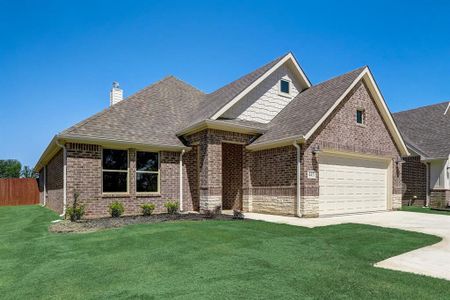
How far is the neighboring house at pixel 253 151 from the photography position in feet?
40.2

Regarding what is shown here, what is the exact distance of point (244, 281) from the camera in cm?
486

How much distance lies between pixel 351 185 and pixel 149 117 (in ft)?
32.4

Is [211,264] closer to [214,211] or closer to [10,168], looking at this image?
[214,211]

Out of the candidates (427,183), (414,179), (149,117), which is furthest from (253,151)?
(427,183)

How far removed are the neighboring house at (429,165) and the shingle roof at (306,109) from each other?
29.0 feet

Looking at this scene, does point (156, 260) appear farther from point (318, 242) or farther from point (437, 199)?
point (437, 199)

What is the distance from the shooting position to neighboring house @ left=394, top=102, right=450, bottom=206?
19.1 m

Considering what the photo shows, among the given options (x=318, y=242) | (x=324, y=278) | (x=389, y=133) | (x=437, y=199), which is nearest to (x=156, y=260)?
(x=324, y=278)

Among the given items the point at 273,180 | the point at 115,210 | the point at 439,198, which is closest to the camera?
the point at 115,210

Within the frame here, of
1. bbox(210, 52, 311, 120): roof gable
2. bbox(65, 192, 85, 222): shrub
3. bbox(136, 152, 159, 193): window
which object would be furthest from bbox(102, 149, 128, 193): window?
bbox(210, 52, 311, 120): roof gable

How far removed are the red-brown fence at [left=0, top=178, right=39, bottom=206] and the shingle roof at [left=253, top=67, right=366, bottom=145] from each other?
21.2 meters

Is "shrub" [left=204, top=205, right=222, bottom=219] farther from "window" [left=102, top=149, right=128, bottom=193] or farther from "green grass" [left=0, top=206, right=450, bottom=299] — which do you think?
"window" [left=102, top=149, right=128, bottom=193]

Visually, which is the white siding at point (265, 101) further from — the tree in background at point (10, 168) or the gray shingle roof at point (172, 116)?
the tree in background at point (10, 168)

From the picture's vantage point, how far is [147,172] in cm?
1354
